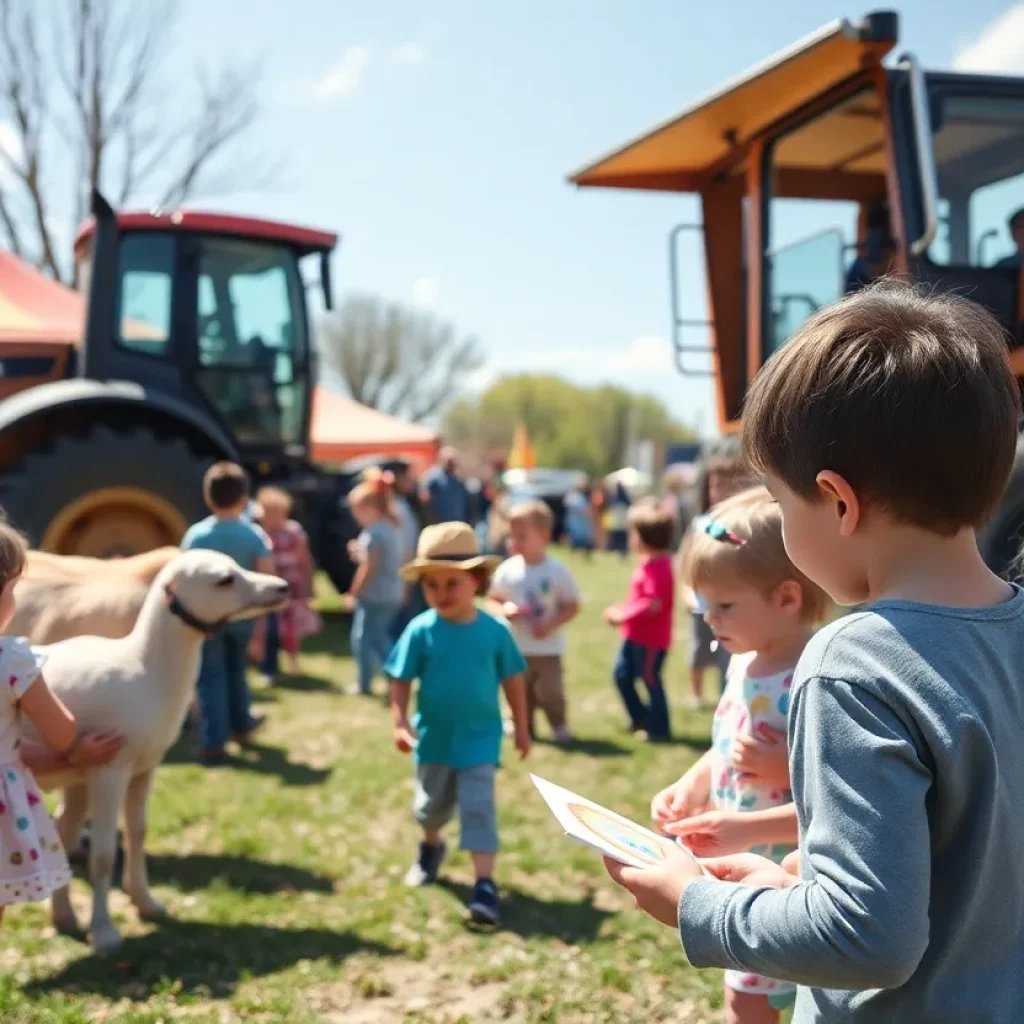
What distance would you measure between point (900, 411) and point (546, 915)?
3224mm

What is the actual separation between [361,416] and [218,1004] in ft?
47.4

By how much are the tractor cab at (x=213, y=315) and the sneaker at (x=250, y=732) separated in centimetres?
298

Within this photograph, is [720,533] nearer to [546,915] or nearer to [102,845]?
[546,915]

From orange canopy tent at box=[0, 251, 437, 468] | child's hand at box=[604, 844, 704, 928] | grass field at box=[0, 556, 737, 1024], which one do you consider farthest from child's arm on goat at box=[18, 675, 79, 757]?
orange canopy tent at box=[0, 251, 437, 468]

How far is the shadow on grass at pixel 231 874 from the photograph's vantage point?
4.17 meters

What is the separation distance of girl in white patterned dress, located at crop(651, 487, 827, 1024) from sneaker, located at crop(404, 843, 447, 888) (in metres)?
1.98

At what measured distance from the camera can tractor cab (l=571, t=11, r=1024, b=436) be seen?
487 cm

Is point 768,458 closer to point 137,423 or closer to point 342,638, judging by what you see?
point 137,423

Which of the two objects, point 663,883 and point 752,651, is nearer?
point 663,883

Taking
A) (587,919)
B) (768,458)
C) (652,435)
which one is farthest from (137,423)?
(652,435)

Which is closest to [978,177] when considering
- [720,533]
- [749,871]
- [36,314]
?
[720,533]

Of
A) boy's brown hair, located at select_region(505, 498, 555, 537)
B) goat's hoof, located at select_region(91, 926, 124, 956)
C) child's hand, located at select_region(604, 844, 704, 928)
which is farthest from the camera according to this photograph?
boy's brown hair, located at select_region(505, 498, 555, 537)

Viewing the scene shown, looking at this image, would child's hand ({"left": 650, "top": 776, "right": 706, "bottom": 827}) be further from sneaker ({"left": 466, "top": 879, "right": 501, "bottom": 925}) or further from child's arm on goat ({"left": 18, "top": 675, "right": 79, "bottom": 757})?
child's arm on goat ({"left": 18, "top": 675, "right": 79, "bottom": 757})

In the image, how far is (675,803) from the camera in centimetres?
227
